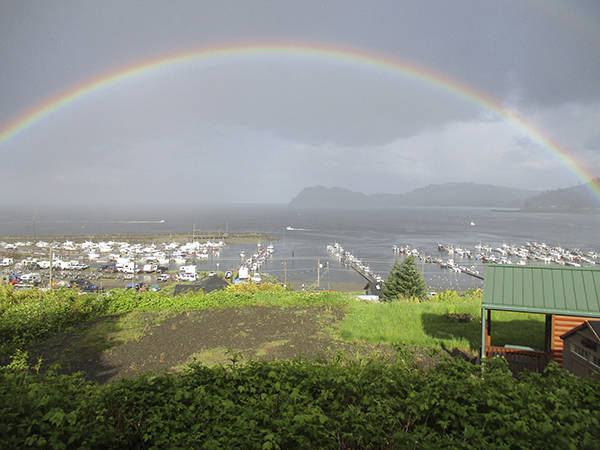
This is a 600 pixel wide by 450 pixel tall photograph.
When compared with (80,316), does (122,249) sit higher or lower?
lower

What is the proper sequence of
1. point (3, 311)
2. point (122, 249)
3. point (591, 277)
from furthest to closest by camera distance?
point (122, 249)
point (3, 311)
point (591, 277)

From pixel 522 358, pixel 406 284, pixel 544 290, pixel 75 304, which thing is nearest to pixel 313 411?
pixel 544 290

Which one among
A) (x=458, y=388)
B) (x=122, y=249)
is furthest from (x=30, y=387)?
(x=122, y=249)

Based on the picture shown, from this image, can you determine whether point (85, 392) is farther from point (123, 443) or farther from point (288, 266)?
point (288, 266)

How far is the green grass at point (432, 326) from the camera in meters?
8.17

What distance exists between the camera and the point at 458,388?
10.6 ft

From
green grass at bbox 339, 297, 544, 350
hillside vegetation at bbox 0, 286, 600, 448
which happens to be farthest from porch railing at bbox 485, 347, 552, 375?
hillside vegetation at bbox 0, 286, 600, 448

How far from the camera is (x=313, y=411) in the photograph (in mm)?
2932

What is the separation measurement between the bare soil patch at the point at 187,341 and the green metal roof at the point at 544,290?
238cm

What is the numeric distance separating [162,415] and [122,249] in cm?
6978

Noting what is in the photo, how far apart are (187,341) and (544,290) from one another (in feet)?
22.3

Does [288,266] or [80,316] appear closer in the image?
[80,316]

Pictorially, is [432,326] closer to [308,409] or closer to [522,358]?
[522,358]

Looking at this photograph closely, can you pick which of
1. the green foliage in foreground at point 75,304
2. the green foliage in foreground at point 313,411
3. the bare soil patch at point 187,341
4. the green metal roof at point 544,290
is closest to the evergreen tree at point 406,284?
the green foliage in foreground at point 75,304
